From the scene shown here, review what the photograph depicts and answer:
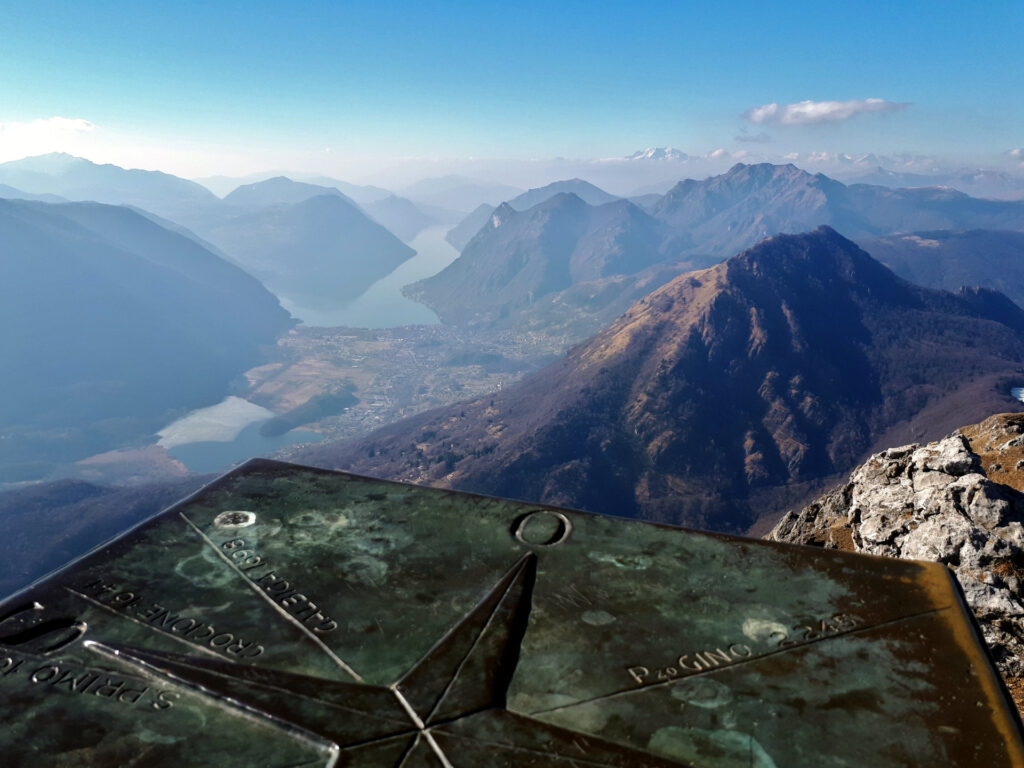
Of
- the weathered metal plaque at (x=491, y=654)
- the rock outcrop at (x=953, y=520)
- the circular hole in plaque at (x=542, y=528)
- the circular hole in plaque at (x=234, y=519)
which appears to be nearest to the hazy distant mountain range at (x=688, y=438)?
the rock outcrop at (x=953, y=520)

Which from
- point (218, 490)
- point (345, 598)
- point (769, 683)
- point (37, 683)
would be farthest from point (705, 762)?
point (218, 490)

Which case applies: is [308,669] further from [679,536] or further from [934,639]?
[934,639]

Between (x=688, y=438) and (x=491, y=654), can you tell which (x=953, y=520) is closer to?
(x=491, y=654)

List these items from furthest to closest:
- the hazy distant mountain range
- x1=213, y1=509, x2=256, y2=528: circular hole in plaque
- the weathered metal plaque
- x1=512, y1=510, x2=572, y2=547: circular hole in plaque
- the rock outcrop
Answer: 1. the hazy distant mountain range
2. the rock outcrop
3. x1=213, y1=509, x2=256, y2=528: circular hole in plaque
4. x1=512, y1=510, x2=572, y2=547: circular hole in plaque
5. the weathered metal plaque

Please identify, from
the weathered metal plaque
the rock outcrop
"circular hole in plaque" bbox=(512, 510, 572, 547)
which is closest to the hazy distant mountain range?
the rock outcrop

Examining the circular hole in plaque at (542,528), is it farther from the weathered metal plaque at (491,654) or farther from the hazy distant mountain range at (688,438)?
the hazy distant mountain range at (688,438)

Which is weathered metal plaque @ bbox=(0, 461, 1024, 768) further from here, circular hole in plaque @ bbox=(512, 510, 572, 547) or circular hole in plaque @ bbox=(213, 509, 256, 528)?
circular hole in plaque @ bbox=(213, 509, 256, 528)
